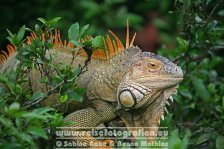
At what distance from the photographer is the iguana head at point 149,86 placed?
4.14m

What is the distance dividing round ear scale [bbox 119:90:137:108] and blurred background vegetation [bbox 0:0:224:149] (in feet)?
0.89

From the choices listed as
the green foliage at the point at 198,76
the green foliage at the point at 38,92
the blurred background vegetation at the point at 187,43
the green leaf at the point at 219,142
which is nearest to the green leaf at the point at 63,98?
the green foliage at the point at 38,92

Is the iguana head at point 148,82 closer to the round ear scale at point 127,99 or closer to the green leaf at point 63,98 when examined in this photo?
the round ear scale at point 127,99

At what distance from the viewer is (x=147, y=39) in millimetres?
10180

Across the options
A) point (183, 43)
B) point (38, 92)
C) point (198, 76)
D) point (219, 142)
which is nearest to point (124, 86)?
point (38, 92)

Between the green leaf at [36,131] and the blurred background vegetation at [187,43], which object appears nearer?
the green leaf at [36,131]

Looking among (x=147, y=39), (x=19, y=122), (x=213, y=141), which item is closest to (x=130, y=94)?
(x=213, y=141)

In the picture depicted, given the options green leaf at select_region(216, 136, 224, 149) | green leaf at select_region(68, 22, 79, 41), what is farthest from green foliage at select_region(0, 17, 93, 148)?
green leaf at select_region(216, 136, 224, 149)

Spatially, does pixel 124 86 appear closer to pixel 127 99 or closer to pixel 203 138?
pixel 127 99

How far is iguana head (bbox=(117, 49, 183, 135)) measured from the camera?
13.6ft

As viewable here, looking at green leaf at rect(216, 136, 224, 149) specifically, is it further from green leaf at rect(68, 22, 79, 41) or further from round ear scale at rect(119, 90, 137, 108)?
green leaf at rect(68, 22, 79, 41)

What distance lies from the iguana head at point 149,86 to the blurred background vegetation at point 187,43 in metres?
0.13

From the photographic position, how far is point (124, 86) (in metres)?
4.20

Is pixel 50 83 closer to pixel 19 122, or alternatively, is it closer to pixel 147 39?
pixel 19 122
